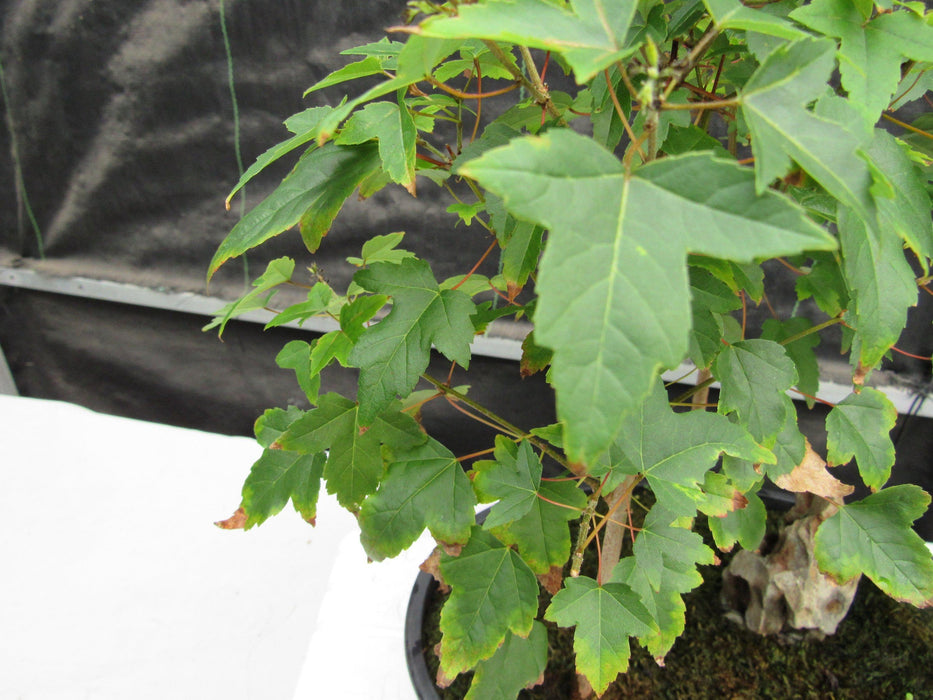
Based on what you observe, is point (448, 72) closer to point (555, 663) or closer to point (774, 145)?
point (774, 145)

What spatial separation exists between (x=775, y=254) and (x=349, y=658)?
703 millimetres

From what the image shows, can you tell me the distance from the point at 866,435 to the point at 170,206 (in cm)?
139

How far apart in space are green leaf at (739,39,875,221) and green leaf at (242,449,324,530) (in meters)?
0.44

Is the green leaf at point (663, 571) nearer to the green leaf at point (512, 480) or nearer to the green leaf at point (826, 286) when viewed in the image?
the green leaf at point (512, 480)

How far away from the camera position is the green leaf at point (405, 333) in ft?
1.48

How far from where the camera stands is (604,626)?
1.51 feet

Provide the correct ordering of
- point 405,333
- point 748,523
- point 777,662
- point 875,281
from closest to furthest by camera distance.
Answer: point 875,281
point 405,333
point 748,523
point 777,662

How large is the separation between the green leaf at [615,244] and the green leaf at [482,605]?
0.29 meters

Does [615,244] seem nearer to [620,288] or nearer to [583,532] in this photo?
[620,288]

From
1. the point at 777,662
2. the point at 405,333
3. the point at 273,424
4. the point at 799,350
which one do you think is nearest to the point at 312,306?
the point at 405,333

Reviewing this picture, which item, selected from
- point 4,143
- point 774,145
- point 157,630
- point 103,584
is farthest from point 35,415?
point 774,145

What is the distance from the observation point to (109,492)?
1.09 meters

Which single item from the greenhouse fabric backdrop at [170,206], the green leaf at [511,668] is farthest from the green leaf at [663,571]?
the greenhouse fabric backdrop at [170,206]

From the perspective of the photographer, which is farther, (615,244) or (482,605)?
(482,605)
